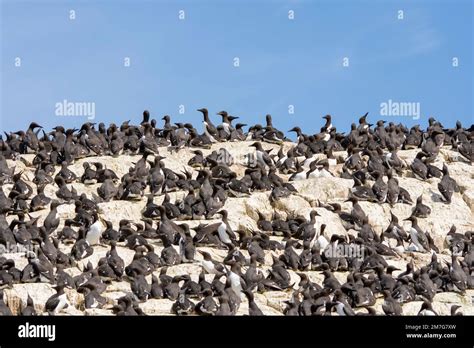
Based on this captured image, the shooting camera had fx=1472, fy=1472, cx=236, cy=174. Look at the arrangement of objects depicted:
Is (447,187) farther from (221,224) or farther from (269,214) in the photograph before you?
(221,224)

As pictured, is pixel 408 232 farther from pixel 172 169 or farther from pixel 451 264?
pixel 172 169

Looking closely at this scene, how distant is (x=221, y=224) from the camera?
44344 mm

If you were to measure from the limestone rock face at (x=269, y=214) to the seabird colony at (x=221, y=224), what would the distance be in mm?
187

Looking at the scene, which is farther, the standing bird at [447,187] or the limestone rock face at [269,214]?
the standing bird at [447,187]

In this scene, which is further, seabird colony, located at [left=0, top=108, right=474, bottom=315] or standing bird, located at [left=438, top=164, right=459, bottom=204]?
standing bird, located at [left=438, top=164, right=459, bottom=204]

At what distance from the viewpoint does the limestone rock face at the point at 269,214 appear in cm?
3866

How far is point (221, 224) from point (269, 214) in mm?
3144

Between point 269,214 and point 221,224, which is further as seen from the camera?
point 269,214

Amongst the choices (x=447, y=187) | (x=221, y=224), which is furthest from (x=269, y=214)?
(x=447, y=187)

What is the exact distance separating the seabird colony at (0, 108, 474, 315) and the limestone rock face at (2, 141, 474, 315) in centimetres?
19

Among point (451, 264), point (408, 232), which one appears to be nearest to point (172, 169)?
point (408, 232)

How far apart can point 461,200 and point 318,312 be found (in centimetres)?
1385

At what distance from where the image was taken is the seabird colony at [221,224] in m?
38.9

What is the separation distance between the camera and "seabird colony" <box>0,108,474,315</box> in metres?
38.9
